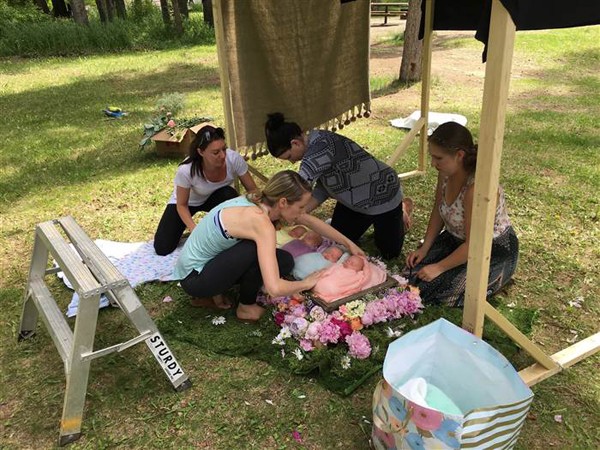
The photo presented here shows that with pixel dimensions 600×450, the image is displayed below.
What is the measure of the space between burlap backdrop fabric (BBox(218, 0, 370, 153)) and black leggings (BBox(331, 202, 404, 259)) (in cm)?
120

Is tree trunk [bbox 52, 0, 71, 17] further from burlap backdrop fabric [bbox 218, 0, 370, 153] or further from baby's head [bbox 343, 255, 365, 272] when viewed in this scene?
baby's head [bbox 343, 255, 365, 272]

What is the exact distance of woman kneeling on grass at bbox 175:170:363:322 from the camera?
2.90 metres

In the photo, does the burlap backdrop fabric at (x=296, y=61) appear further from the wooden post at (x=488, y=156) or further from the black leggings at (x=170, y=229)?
the wooden post at (x=488, y=156)

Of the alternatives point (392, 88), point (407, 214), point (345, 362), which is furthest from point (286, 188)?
point (392, 88)

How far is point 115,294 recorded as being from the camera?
2.54m

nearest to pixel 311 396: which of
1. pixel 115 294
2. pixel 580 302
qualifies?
pixel 115 294

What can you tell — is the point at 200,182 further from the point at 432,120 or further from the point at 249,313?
the point at 432,120

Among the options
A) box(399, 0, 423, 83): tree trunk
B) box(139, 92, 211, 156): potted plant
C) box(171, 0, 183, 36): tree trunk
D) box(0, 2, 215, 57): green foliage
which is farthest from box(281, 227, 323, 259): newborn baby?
box(171, 0, 183, 36): tree trunk

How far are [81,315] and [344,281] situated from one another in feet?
5.30

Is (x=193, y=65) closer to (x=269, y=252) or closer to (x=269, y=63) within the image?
(x=269, y=63)

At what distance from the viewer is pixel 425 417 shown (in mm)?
1954

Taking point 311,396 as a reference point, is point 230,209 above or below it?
above

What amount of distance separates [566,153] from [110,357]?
5.61 meters

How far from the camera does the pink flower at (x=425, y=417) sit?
6.33ft
